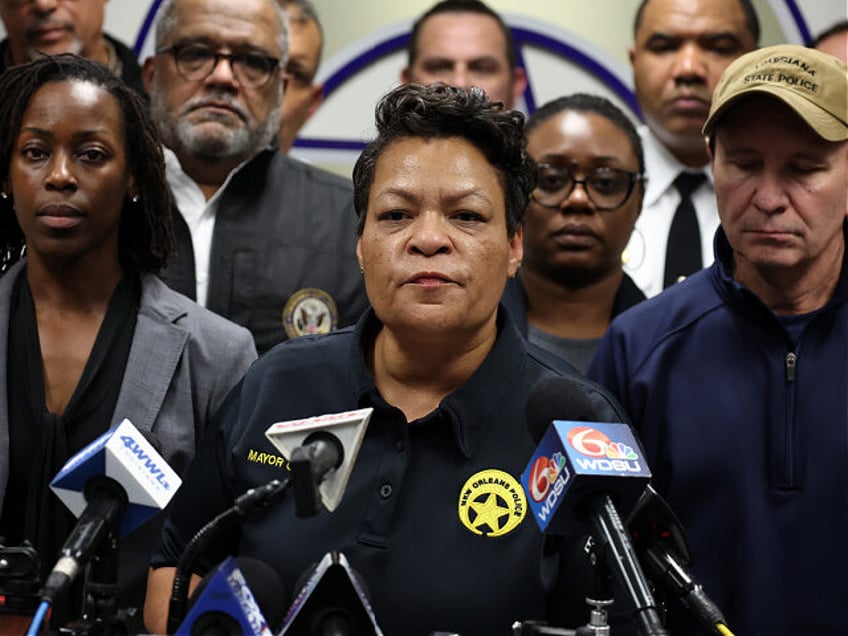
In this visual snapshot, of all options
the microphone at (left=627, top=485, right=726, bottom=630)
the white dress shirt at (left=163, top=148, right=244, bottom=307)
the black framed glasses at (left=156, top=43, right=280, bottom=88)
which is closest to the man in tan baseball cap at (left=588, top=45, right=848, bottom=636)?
the microphone at (left=627, top=485, right=726, bottom=630)

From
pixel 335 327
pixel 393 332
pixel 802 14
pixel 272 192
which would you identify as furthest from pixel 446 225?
pixel 802 14

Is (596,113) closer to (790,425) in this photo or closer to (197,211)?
(197,211)

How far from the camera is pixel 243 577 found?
213cm

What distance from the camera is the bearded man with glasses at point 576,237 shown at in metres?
4.14

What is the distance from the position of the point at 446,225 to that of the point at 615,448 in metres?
0.97

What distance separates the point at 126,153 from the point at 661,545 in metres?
2.07

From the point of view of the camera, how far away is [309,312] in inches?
165

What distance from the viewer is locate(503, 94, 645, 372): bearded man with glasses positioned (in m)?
4.14

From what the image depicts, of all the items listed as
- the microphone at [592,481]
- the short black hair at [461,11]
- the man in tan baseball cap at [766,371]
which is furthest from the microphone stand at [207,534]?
the short black hair at [461,11]

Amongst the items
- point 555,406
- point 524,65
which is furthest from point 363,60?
A: point 555,406

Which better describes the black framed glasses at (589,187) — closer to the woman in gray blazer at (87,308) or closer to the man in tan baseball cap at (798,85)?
the man in tan baseball cap at (798,85)

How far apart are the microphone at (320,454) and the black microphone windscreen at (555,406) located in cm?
29

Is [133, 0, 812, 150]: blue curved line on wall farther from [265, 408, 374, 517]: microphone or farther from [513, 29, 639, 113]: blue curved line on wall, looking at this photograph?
[265, 408, 374, 517]: microphone

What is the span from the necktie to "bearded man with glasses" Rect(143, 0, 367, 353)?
1097mm
